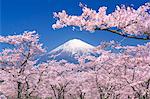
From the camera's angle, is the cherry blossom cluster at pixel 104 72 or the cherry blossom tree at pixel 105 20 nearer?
the cherry blossom tree at pixel 105 20

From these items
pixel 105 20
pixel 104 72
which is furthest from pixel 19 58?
pixel 105 20

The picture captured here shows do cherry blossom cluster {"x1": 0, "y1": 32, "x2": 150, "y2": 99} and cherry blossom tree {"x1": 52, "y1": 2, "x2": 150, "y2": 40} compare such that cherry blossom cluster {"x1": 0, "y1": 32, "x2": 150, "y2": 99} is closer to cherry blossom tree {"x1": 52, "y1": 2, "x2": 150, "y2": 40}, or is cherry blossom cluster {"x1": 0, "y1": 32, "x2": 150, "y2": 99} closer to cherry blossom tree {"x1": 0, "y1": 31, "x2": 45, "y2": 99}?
cherry blossom tree {"x1": 0, "y1": 31, "x2": 45, "y2": 99}

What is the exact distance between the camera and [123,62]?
24.6m

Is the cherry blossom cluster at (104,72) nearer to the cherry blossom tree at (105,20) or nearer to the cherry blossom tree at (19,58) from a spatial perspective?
the cherry blossom tree at (19,58)

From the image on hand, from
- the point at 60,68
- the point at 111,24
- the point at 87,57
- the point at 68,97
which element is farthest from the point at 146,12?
the point at 68,97

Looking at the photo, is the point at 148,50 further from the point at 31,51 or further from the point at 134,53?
the point at 31,51

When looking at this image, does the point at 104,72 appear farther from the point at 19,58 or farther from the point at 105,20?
the point at 105,20

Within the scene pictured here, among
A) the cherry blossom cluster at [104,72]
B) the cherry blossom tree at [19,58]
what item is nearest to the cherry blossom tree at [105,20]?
the cherry blossom cluster at [104,72]

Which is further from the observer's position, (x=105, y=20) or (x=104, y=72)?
(x=104, y=72)

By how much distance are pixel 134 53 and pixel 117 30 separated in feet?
44.8

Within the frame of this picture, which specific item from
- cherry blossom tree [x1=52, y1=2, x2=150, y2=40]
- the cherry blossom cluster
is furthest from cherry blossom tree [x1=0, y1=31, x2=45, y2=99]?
cherry blossom tree [x1=52, y1=2, x2=150, y2=40]

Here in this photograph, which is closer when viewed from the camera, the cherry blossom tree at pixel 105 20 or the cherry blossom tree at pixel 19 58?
the cherry blossom tree at pixel 105 20

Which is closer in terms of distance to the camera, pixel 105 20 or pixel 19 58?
pixel 105 20

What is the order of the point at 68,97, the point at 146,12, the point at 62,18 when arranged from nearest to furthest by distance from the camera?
the point at 62,18 < the point at 146,12 < the point at 68,97
